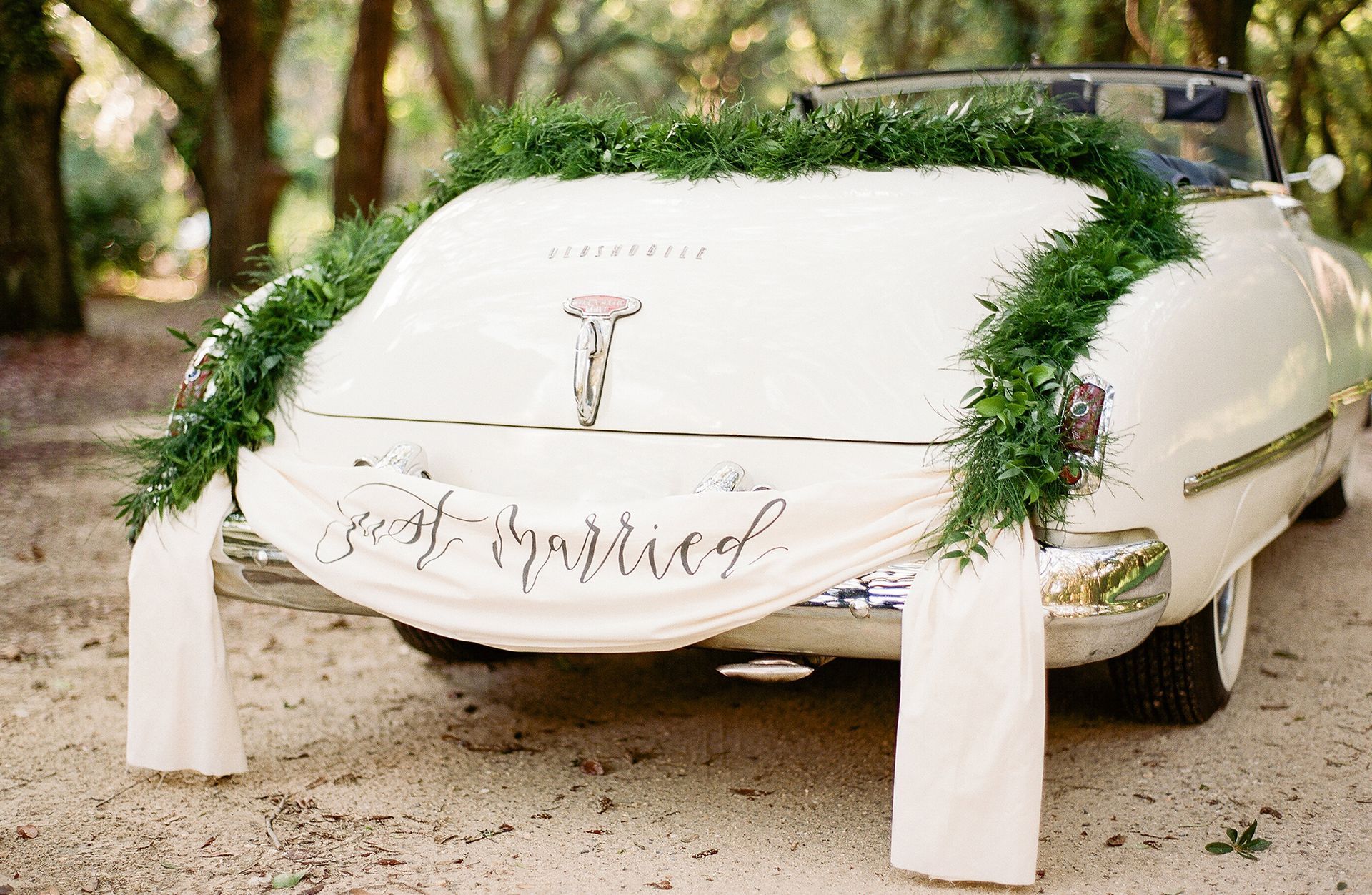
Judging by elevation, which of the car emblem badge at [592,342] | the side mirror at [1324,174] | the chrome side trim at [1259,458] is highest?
the side mirror at [1324,174]

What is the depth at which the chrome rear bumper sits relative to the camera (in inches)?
93.0

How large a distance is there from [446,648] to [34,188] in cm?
821

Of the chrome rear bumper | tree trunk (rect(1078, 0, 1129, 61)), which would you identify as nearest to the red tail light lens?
the chrome rear bumper

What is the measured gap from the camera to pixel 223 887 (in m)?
2.48

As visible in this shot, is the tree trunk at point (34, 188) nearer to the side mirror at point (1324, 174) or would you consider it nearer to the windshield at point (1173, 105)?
the windshield at point (1173, 105)

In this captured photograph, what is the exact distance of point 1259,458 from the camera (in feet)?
9.67

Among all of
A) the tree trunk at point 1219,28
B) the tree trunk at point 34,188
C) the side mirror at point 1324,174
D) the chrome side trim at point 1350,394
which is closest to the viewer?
the chrome side trim at point 1350,394

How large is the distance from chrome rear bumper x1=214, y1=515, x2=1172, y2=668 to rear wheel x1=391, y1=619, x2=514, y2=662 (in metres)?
1.47

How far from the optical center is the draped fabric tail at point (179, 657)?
9.48ft

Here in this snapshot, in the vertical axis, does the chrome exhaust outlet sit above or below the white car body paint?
below

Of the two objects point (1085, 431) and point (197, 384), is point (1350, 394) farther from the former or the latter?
point (197, 384)

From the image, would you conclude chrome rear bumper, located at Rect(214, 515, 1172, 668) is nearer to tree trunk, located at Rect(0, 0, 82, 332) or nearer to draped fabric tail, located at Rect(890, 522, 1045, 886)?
draped fabric tail, located at Rect(890, 522, 1045, 886)

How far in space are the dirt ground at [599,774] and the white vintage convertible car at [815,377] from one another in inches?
14.6

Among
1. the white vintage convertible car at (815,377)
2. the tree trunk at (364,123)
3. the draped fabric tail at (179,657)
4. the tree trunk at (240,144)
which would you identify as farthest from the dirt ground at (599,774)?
the tree trunk at (240,144)
